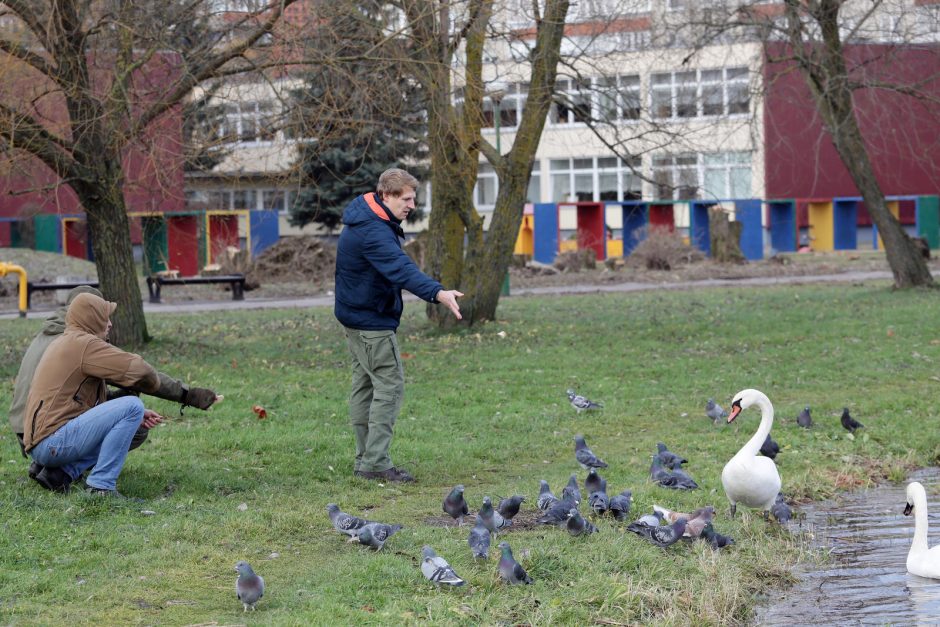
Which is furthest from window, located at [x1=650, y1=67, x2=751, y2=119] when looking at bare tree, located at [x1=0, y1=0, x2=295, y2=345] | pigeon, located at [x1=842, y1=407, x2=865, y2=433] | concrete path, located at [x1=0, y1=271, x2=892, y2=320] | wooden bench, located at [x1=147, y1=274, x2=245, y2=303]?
wooden bench, located at [x1=147, y1=274, x2=245, y2=303]

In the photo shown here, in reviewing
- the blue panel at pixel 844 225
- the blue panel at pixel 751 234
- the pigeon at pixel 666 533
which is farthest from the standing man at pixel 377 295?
the blue panel at pixel 844 225

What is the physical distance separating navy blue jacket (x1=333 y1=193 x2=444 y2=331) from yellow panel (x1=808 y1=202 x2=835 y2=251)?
3671 centimetres

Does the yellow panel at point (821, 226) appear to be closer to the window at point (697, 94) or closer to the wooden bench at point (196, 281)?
the window at point (697, 94)

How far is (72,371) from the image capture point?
24.2ft

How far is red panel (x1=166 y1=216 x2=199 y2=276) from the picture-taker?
35094 mm

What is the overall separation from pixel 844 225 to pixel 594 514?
3760 cm

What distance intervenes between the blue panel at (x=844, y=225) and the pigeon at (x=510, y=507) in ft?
123

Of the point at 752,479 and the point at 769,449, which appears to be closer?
the point at 752,479

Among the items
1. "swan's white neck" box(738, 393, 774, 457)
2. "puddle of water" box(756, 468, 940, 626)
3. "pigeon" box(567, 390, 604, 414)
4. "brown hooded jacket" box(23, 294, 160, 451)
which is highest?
"brown hooded jacket" box(23, 294, 160, 451)

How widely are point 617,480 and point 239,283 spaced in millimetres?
19668

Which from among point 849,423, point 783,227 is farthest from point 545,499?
point 783,227

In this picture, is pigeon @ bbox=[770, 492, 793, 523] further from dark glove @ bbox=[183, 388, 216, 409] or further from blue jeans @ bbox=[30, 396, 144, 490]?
blue jeans @ bbox=[30, 396, 144, 490]

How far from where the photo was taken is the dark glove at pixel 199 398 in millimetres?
7902

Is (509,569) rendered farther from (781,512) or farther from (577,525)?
(781,512)
